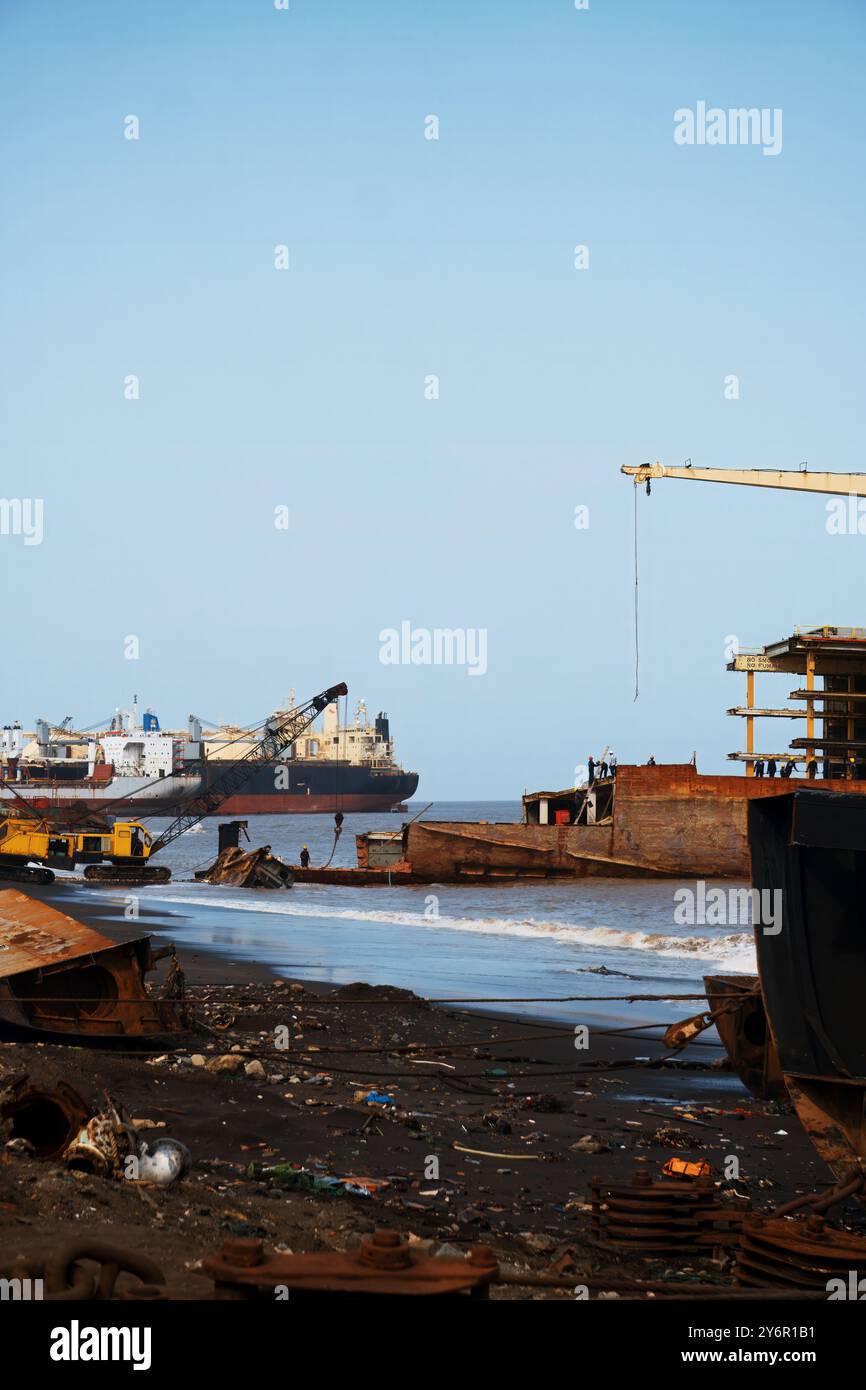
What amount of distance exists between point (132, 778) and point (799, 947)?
135 m

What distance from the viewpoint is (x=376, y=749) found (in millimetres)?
162375

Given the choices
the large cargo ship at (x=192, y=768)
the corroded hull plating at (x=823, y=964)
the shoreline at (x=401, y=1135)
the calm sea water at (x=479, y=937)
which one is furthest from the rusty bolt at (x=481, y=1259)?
the large cargo ship at (x=192, y=768)

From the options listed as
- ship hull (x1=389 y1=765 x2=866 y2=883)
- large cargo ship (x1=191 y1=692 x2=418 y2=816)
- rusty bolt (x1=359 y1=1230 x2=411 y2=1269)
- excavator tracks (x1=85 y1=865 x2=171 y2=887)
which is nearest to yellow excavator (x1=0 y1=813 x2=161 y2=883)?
excavator tracks (x1=85 y1=865 x2=171 y2=887)

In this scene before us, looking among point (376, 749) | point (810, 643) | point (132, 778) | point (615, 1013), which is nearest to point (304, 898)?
point (810, 643)

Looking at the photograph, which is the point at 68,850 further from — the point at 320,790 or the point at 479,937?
the point at 320,790

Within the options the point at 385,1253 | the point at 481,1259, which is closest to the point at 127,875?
the point at 385,1253

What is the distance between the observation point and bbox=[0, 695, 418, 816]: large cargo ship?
13538 centimetres

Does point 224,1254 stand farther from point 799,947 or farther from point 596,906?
point 596,906

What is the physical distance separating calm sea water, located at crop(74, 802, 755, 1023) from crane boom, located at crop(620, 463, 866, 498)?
1867cm

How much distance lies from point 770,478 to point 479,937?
31080 millimetres

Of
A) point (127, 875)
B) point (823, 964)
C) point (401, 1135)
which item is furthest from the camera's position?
point (127, 875)

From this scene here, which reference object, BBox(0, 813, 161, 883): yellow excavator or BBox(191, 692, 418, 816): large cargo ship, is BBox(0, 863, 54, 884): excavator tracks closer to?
BBox(0, 813, 161, 883): yellow excavator

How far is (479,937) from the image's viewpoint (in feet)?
94.0
